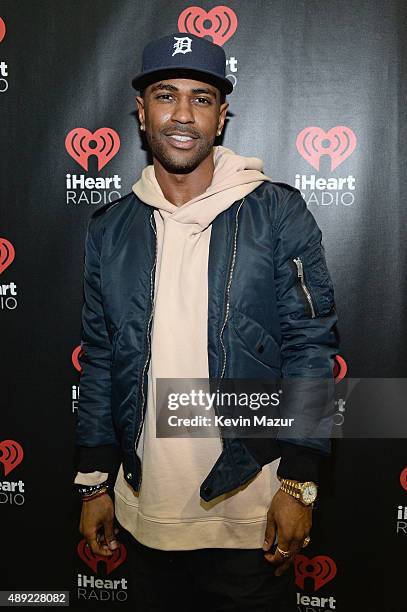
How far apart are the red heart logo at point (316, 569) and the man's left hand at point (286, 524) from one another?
0.78m

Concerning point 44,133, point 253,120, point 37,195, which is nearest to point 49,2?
point 44,133

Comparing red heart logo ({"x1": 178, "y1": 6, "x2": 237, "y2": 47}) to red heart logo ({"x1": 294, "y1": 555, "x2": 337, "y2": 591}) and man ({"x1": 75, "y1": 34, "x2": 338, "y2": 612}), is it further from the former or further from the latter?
red heart logo ({"x1": 294, "y1": 555, "x2": 337, "y2": 591})

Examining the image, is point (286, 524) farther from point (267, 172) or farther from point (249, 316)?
point (267, 172)

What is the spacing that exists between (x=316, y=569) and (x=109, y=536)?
89 cm

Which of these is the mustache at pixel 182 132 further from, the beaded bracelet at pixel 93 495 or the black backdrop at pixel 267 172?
the beaded bracelet at pixel 93 495

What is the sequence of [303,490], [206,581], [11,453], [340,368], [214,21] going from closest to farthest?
[303,490], [206,581], [214,21], [340,368], [11,453]

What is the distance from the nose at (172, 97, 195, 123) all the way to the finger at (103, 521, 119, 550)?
107 centimetres

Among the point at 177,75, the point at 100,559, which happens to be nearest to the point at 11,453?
the point at 100,559

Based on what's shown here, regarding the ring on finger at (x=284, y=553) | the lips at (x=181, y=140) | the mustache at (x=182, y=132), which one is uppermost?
the mustache at (x=182, y=132)

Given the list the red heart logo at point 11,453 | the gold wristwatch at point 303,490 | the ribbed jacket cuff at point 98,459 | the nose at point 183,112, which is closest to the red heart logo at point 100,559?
the red heart logo at point 11,453

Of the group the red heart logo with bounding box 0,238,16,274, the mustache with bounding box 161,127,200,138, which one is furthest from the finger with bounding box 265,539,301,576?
the red heart logo with bounding box 0,238,16,274

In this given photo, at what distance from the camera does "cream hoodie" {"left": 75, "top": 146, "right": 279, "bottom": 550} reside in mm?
1386

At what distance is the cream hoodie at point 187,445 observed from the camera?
1386 mm

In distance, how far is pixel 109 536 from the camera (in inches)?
62.6
